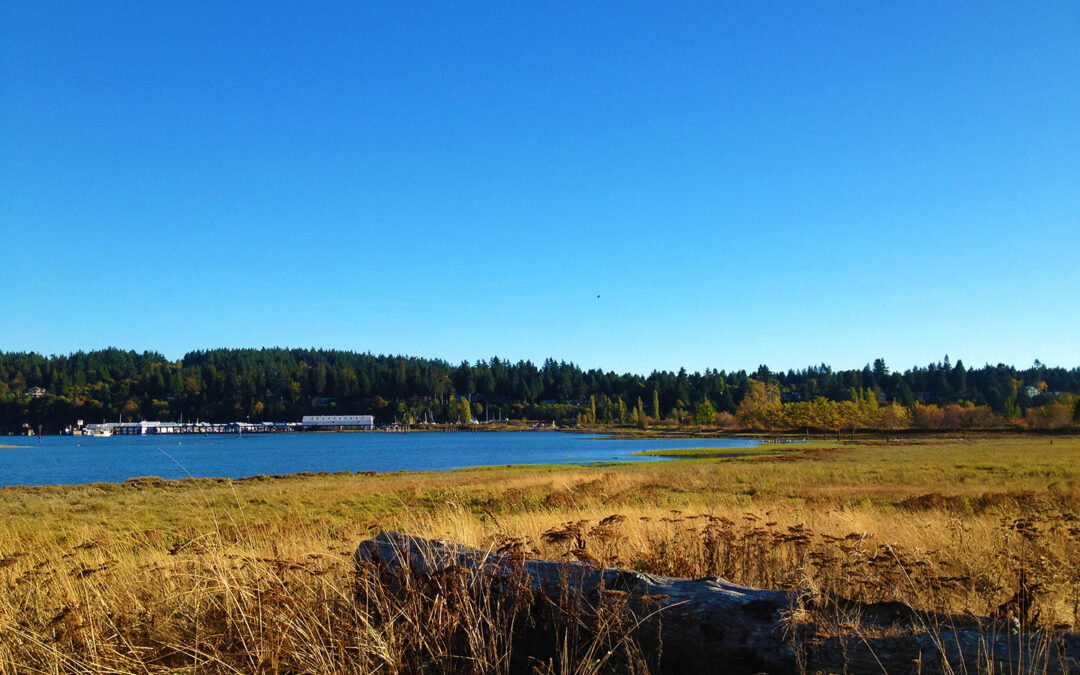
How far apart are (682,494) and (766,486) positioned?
399cm

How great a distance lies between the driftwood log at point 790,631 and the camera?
3.69m

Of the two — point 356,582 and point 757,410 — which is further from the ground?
point 356,582

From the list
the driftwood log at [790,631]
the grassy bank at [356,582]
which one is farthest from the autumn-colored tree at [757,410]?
the driftwood log at [790,631]

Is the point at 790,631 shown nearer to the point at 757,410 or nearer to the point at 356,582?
the point at 356,582

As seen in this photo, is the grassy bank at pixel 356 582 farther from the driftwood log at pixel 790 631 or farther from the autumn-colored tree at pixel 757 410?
the autumn-colored tree at pixel 757 410

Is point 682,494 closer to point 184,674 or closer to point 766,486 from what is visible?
point 766,486

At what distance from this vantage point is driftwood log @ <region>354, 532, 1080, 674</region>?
3686 mm

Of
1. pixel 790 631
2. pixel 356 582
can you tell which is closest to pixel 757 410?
pixel 356 582

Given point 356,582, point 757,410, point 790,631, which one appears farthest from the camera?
point 757,410

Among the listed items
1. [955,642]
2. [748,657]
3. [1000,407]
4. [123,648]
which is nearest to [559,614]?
[748,657]

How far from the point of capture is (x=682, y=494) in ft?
77.0

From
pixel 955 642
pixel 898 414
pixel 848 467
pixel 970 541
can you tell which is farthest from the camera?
pixel 898 414

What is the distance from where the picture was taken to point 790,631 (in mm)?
3980

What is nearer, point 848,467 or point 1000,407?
point 848,467
